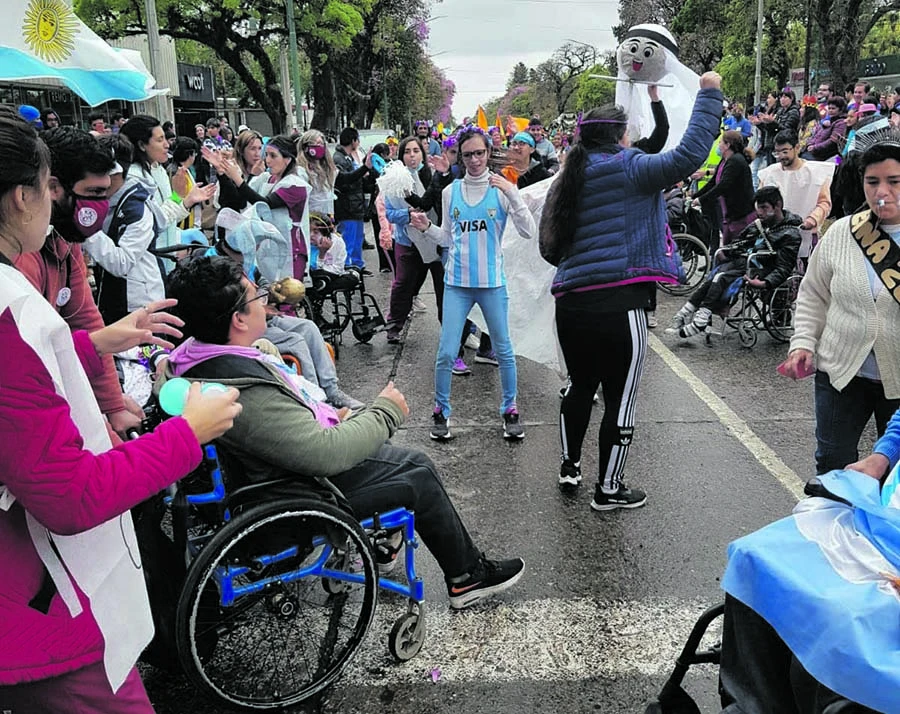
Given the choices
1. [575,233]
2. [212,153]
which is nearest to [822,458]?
[575,233]

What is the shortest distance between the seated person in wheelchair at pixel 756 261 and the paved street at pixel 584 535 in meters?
0.60

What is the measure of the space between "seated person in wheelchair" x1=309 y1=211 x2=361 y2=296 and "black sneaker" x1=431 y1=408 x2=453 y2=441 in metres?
2.22

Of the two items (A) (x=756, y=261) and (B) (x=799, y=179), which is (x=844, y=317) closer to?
(A) (x=756, y=261)

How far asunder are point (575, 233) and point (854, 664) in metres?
2.51

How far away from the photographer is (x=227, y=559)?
8.07 ft

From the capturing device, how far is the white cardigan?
2850 mm

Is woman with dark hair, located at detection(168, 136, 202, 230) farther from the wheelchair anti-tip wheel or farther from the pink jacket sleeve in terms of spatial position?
the pink jacket sleeve

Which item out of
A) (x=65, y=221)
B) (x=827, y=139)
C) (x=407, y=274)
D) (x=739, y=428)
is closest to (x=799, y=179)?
(x=739, y=428)

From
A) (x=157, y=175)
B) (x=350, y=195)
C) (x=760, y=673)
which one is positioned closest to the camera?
(x=760, y=673)

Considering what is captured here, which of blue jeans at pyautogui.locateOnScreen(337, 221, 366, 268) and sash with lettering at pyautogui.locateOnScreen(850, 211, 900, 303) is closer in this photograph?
sash with lettering at pyautogui.locateOnScreen(850, 211, 900, 303)

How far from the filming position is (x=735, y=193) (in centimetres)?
779

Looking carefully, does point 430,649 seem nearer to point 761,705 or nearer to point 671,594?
point 671,594

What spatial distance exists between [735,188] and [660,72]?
13.6ft

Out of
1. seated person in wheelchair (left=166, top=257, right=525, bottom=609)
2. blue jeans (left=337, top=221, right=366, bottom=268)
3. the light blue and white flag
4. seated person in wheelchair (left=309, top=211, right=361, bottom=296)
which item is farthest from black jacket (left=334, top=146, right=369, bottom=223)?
seated person in wheelchair (left=166, top=257, right=525, bottom=609)
